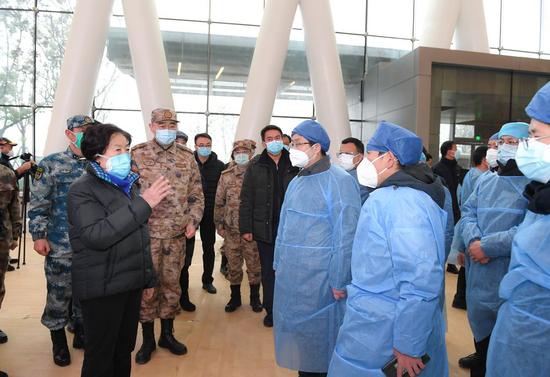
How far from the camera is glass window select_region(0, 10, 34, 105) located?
866cm

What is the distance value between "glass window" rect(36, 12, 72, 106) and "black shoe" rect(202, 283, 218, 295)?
629 centimetres

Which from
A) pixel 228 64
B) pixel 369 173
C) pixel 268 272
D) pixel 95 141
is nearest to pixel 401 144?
pixel 369 173

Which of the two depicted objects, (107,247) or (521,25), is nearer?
(107,247)

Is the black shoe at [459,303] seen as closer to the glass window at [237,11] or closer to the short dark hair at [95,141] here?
the short dark hair at [95,141]

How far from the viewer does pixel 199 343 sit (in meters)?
3.35

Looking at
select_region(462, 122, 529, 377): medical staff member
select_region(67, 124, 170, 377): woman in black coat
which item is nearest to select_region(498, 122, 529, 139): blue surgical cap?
select_region(462, 122, 529, 377): medical staff member

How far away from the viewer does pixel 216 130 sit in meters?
9.09

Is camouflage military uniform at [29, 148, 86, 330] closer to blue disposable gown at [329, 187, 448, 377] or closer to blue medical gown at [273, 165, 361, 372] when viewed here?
blue medical gown at [273, 165, 361, 372]

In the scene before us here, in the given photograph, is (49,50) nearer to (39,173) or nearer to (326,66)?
(326,66)

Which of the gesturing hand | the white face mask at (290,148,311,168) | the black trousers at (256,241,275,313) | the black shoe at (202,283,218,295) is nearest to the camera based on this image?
the gesturing hand

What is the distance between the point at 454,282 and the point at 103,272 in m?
4.65

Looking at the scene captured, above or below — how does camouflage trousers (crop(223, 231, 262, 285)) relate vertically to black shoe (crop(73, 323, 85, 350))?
above

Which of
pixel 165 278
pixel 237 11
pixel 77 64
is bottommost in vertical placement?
pixel 165 278

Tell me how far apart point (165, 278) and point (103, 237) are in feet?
4.42
